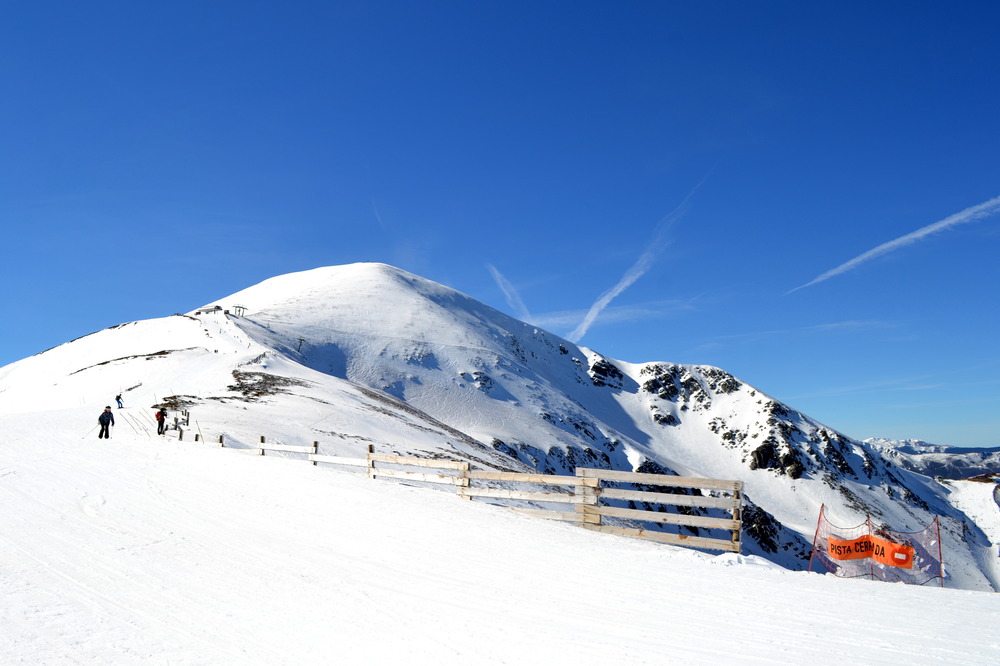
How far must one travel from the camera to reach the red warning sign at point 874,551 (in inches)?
522

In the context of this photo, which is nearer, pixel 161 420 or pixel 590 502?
pixel 590 502

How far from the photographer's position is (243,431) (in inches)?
1123

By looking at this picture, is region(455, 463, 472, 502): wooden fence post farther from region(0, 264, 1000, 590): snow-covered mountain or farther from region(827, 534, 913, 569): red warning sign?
region(0, 264, 1000, 590): snow-covered mountain

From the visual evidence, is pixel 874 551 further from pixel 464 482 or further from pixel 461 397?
pixel 461 397

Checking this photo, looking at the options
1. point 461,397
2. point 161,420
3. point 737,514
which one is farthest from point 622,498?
point 461,397

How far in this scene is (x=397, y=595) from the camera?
827 centimetres

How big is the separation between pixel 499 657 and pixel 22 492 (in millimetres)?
13915

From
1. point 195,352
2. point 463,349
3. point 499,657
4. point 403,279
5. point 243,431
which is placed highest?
point 403,279

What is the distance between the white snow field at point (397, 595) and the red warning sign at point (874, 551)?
11.0 feet

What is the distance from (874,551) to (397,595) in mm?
11860

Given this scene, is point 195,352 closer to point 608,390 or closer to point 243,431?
point 243,431

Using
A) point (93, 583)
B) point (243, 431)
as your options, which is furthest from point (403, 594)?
point (243, 431)

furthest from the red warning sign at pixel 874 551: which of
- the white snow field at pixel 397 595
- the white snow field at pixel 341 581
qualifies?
the white snow field at pixel 341 581

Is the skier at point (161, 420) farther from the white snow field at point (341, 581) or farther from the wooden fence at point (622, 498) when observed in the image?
the wooden fence at point (622, 498)
